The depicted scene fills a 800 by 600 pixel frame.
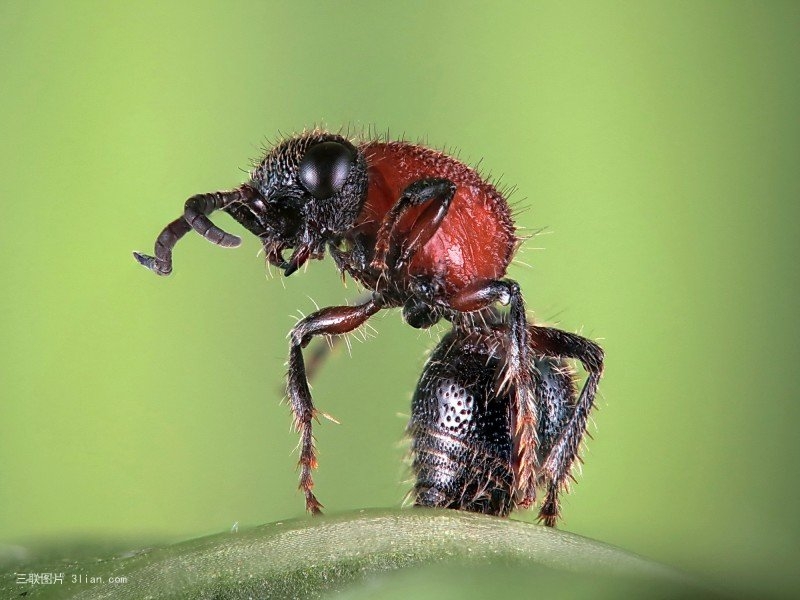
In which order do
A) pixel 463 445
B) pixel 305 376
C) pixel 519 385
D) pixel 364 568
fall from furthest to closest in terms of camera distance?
pixel 305 376
pixel 463 445
pixel 519 385
pixel 364 568

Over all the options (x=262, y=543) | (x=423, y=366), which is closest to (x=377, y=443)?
(x=423, y=366)

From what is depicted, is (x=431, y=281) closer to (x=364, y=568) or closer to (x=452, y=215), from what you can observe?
(x=452, y=215)

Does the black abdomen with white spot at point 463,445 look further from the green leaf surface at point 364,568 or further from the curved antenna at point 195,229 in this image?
the green leaf surface at point 364,568

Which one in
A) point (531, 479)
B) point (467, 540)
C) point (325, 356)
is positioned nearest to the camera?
point (467, 540)

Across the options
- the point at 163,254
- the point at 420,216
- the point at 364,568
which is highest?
the point at 420,216

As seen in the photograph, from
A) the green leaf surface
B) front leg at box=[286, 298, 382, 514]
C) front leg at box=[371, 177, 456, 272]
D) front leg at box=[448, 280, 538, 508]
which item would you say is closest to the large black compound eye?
front leg at box=[371, 177, 456, 272]

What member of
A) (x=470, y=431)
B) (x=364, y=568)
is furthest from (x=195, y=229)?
(x=364, y=568)

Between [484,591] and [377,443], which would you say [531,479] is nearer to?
[484,591]

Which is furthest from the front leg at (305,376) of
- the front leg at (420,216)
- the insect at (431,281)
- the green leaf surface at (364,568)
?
the green leaf surface at (364,568)
